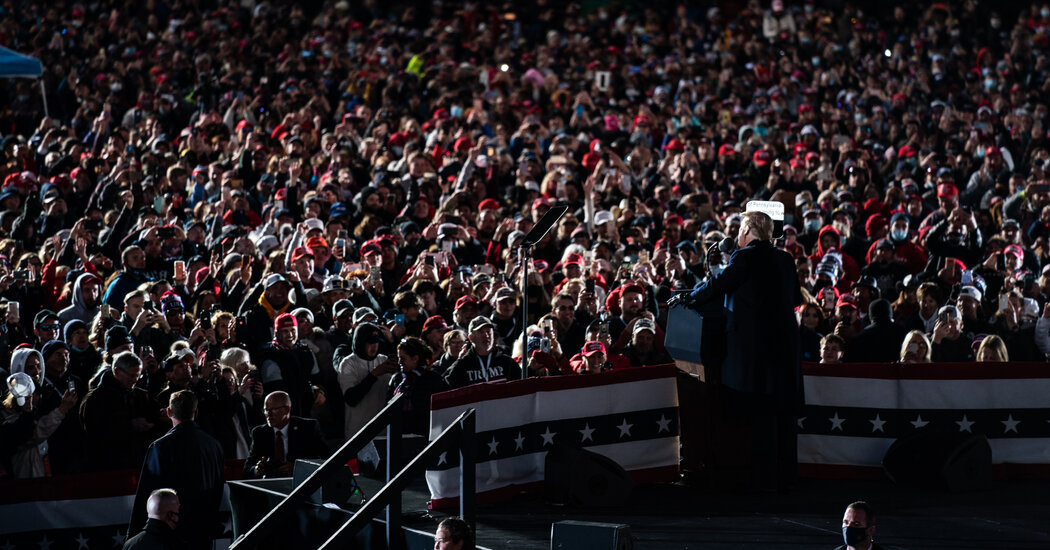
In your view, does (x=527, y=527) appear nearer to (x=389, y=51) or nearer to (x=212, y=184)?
(x=212, y=184)

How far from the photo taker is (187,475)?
31.6 ft

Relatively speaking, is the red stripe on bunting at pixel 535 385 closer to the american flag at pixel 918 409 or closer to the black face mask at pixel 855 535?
the american flag at pixel 918 409

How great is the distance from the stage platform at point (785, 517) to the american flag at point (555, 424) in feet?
0.60

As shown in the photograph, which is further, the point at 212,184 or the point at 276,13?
the point at 276,13

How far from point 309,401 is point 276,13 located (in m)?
19.6

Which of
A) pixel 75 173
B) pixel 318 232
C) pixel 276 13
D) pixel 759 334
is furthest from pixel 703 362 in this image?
pixel 276 13

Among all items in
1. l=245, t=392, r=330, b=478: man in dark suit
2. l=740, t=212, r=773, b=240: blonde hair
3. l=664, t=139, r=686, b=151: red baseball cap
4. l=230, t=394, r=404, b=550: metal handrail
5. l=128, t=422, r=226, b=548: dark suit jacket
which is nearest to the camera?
l=230, t=394, r=404, b=550: metal handrail

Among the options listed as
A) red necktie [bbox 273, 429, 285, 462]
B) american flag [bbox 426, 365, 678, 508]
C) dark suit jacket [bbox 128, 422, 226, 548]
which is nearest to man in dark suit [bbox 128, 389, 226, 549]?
dark suit jacket [bbox 128, 422, 226, 548]

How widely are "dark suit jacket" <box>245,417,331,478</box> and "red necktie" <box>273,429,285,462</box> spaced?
29mm

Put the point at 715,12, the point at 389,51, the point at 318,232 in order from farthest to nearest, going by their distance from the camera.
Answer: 1. the point at 715,12
2. the point at 389,51
3. the point at 318,232

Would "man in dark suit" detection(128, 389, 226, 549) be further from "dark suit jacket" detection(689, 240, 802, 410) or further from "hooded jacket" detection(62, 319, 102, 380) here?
"dark suit jacket" detection(689, 240, 802, 410)

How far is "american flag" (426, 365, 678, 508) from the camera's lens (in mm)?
9273

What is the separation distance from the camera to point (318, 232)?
16.6 m

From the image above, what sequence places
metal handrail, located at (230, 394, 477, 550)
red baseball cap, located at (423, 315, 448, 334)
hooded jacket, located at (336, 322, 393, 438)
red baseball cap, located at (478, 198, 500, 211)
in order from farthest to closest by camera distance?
red baseball cap, located at (478, 198, 500, 211) → red baseball cap, located at (423, 315, 448, 334) → hooded jacket, located at (336, 322, 393, 438) → metal handrail, located at (230, 394, 477, 550)
